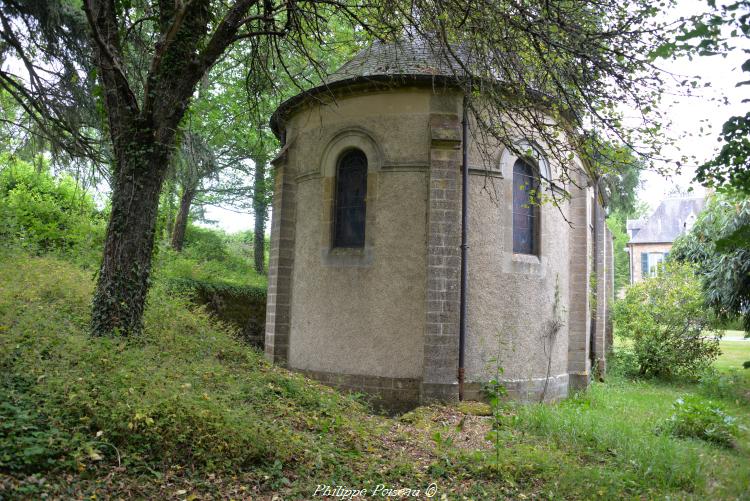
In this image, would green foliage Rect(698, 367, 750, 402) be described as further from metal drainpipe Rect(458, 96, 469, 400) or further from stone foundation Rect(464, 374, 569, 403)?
metal drainpipe Rect(458, 96, 469, 400)

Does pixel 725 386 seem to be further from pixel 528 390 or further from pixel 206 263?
pixel 206 263

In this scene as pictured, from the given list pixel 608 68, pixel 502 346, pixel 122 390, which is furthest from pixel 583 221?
pixel 122 390

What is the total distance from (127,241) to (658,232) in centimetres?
4618

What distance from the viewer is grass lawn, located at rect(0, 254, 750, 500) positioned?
4309 millimetres

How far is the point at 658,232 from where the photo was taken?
4419cm

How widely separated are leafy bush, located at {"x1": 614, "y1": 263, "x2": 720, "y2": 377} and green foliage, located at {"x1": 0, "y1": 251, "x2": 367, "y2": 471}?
11600mm

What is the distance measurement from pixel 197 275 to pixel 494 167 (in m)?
9.52

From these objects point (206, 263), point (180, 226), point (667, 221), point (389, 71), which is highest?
point (667, 221)

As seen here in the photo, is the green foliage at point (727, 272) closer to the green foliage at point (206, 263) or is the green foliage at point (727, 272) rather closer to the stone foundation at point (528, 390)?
the stone foundation at point (528, 390)

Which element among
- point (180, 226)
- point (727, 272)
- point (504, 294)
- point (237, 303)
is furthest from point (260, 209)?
point (727, 272)

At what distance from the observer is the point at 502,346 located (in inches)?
372

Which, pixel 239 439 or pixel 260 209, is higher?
pixel 260 209

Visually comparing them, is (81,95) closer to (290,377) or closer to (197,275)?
(290,377)

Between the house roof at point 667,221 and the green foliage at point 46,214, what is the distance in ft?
139
